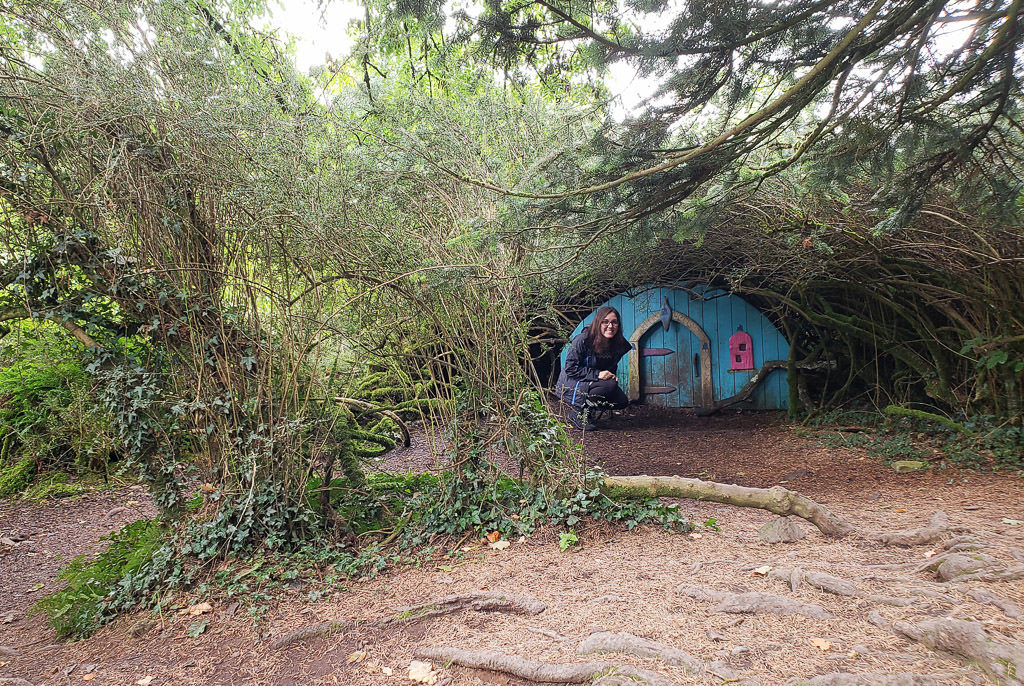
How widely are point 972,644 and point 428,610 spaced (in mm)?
2191

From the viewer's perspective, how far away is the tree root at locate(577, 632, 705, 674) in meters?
2.24

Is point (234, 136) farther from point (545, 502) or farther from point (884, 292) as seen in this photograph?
point (884, 292)

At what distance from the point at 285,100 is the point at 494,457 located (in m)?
2.56

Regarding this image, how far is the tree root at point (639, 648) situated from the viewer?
2.24 metres

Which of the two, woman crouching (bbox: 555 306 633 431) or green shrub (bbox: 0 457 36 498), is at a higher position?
woman crouching (bbox: 555 306 633 431)

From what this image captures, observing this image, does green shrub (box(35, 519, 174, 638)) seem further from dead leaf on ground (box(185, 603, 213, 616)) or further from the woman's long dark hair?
the woman's long dark hair

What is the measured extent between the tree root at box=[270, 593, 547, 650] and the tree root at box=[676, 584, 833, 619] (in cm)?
79

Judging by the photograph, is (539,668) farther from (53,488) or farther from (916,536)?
(53,488)

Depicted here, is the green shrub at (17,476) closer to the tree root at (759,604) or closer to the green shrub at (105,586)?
the green shrub at (105,586)

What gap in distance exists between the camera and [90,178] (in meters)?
3.55

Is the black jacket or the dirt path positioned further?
the black jacket

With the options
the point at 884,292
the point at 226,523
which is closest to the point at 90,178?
the point at 226,523

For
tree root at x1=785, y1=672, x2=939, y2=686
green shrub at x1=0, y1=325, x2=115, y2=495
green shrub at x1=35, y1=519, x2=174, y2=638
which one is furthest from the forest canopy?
green shrub at x1=0, y1=325, x2=115, y2=495

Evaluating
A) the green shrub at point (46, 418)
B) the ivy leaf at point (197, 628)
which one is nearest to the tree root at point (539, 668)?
the ivy leaf at point (197, 628)
